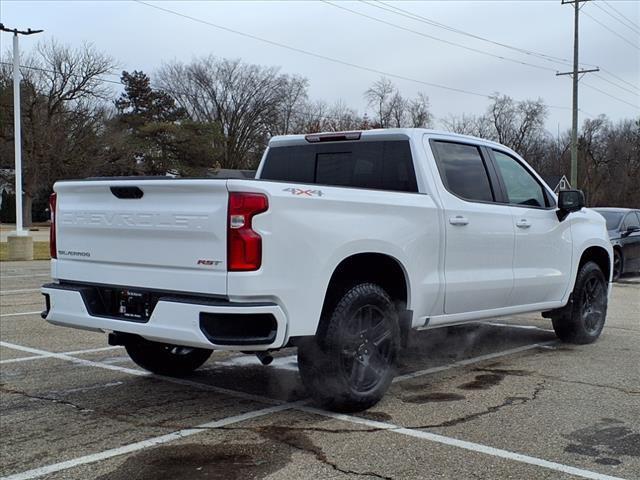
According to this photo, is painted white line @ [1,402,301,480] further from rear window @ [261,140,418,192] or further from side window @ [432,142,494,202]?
side window @ [432,142,494,202]

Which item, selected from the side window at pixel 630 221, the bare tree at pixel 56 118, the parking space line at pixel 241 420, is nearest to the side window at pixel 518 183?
the parking space line at pixel 241 420

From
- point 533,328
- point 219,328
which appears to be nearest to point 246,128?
point 533,328

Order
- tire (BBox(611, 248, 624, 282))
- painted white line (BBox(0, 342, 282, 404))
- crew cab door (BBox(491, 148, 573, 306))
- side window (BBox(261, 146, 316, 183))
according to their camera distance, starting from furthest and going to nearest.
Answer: tire (BBox(611, 248, 624, 282)) < crew cab door (BBox(491, 148, 573, 306)) < side window (BBox(261, 146, 316, 183)) < painted white line (BBox(0, 342, 282, 404))

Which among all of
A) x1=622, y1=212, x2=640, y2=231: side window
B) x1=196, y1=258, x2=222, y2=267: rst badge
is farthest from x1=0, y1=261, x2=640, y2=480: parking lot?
x1=622, y1=212, x2=640, y2=231: side window

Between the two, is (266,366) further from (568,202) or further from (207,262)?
(568,202)

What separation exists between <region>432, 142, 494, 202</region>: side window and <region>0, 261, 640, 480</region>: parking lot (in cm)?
160

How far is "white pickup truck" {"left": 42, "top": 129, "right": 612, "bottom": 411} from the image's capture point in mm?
4230

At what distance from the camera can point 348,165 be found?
19.8ft

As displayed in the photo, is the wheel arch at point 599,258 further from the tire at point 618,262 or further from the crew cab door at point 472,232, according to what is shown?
the tire at point 618,262

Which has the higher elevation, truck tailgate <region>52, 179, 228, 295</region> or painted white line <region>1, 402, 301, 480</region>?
truck tailgate <region>52, 179, 228, 295</region>

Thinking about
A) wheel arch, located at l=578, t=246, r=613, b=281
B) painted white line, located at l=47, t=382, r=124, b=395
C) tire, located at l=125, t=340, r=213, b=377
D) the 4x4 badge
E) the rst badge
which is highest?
the 4x4 badge

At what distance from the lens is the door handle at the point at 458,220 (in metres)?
5.62

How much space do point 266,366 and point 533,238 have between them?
2782 millimetres

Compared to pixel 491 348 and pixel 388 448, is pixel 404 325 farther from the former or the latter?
pixel 491 348
